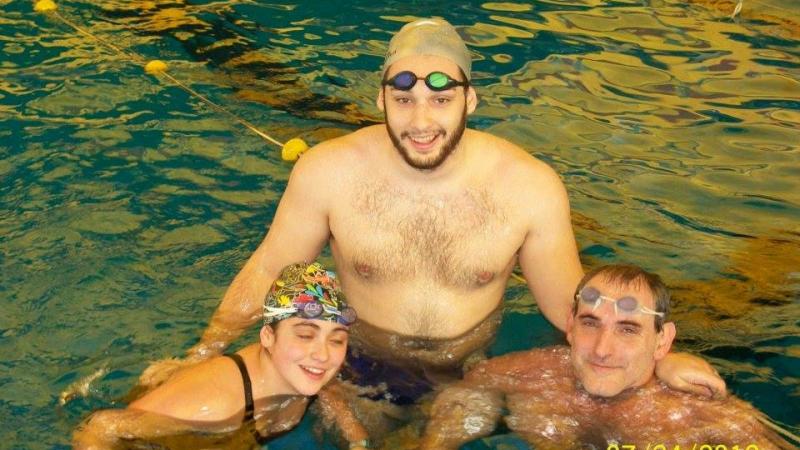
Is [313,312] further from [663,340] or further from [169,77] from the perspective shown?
[169,77]

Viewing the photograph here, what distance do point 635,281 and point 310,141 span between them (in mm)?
3787

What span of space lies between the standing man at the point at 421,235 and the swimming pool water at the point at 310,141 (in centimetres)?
72

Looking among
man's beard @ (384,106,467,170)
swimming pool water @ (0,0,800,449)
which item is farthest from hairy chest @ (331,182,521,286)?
swimming pool water @ (0,0,800,449)

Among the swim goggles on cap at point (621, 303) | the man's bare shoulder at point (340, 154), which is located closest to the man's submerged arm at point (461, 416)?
the swim goggles on cap at point (621, 303)

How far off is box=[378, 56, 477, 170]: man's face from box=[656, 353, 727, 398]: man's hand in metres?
1.29

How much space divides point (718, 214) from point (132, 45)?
5.12m

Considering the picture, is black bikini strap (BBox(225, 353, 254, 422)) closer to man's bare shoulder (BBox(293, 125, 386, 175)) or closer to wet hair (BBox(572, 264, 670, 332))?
man's bare shoulder (BBox(293, 125, 386, 175))

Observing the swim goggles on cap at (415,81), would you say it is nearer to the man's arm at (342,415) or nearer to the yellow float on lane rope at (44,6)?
the man's arm at (342,415)

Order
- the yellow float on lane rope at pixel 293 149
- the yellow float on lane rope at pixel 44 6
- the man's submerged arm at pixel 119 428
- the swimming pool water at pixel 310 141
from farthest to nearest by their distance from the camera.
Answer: the yellow float on lane rope at pixel 44 6 < the yellow float on lane rope at pixel 293 149 < the swimming pool water at pixel 310 141 < the man's submerged arm at pixel 119 428

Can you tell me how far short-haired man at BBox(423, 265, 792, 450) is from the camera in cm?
446

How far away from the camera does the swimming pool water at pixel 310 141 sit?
18.4 ft

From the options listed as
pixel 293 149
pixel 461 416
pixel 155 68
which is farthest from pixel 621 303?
pixel 155 68

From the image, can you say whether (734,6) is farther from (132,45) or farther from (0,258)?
(0,258)

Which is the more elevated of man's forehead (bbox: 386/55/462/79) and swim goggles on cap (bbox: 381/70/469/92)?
man's forehead (bbox: 386/55/462/79)
